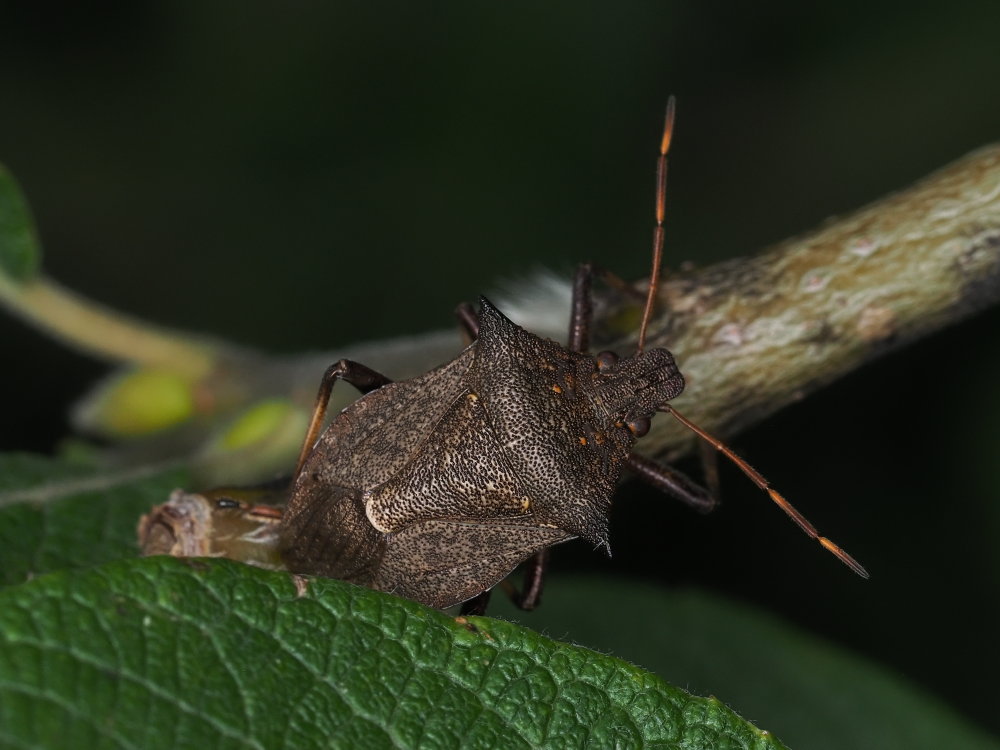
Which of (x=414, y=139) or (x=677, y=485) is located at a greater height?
(x=414, y=139)

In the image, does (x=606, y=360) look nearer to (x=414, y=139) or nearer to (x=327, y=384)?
(x=327, y=384)

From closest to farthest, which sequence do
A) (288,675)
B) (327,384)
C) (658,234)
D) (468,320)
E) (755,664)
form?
(288,675) → (327,384) → (658,234) → (468,320) → (755,664)

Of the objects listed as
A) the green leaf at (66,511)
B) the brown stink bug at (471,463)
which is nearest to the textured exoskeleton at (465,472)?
the brown stink bug at (471,463)

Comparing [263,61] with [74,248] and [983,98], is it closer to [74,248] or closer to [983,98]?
[74,248]

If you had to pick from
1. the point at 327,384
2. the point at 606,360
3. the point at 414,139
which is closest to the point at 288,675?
the point at 327,384

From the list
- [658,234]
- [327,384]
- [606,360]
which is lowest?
[327,384]

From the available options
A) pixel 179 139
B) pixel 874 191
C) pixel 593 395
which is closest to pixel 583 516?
pixel 593 395

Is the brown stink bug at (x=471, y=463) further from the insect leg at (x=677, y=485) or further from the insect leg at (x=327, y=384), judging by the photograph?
the insect leg at (x=677, y=485)
